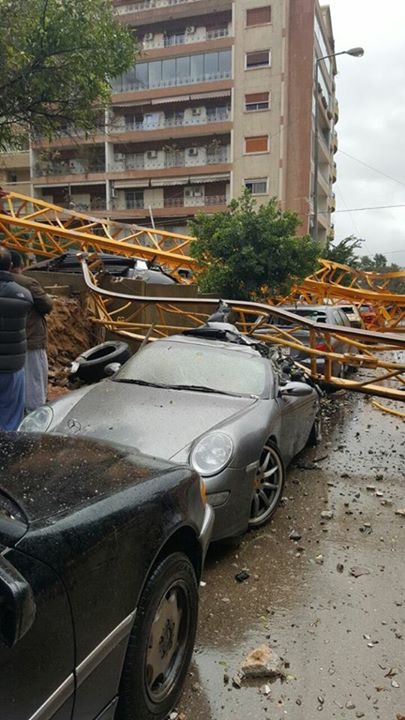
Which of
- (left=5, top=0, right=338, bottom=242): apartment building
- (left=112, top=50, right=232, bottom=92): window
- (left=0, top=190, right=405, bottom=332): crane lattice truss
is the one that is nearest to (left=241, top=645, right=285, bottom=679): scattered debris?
(left=0, top=190, right=405, bottom=332): crane lattice truss

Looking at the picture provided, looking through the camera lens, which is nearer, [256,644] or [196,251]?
[256,644]

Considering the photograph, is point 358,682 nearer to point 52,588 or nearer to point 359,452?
point 52,588

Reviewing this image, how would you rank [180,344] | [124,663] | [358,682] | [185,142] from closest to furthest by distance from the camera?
[124,663] → [358,682] → [180,344] → [185,142]

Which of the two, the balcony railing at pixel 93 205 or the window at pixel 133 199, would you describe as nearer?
Result: the window at pixel 133 199

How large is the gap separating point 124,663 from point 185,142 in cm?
4197

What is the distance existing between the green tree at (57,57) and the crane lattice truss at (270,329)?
2.66 meters

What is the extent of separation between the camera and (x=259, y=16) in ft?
122

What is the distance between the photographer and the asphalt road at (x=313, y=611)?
2420 millimetres

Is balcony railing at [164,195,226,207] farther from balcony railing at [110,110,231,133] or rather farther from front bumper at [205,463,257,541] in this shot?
front bumper at [205,463,257,541]

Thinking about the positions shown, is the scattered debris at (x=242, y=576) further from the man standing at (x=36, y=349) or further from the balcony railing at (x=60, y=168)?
the balcony railing at (x=60, y=168)

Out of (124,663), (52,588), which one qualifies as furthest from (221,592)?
(52,588)

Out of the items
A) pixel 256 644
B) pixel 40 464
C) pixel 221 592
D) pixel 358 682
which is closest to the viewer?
pixel 40 464

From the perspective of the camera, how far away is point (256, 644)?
2811 millimetres

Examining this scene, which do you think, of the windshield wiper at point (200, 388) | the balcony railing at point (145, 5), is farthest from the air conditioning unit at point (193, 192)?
the windshield wiper at point (200, 388)
